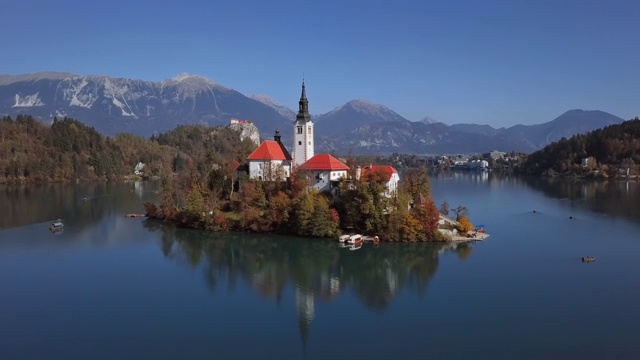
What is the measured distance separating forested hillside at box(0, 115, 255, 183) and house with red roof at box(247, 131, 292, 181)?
1985 centimetres

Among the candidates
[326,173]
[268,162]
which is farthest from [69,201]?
[326,173]

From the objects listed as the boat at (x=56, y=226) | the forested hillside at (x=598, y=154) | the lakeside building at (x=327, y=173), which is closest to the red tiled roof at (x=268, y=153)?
the lakeside building at (x=327, y=173)

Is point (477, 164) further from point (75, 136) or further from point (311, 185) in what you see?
point (311, 185)

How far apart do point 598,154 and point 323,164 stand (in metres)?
58.3

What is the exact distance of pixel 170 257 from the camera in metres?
22.6

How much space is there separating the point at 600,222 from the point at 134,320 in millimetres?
26692

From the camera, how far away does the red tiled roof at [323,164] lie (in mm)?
27234

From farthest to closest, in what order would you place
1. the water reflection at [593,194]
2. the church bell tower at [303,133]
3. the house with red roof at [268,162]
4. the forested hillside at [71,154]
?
1. the forested hillside at [71,154]
2. the water reflection at [593,194]
3. the church bell tower at [303,133]
4. the house with red roof at [268,162]

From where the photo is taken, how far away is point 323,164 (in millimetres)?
27531

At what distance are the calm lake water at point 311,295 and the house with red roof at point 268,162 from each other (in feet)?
15.4

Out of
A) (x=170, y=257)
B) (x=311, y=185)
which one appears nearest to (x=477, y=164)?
(x=311, y=185)

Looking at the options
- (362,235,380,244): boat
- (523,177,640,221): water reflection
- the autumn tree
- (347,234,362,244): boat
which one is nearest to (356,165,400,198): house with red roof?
(362,235,380,244): boat

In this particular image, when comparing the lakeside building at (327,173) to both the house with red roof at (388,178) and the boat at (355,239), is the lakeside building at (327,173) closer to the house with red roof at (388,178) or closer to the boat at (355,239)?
the house with red roof at (388,178)

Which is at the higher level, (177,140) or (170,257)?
(177,140)
